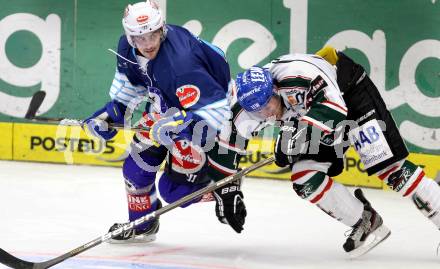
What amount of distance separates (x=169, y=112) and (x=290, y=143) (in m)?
0.66

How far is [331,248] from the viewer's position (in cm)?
446

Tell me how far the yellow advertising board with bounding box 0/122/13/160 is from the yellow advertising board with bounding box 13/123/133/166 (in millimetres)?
41

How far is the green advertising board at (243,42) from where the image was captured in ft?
19.8

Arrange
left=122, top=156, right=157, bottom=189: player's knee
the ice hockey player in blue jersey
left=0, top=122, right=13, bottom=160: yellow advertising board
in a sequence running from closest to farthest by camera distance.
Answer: the ice hockey player in blue jersey → left=122, top=156, right=157, bottom=189: player's knee → left=0, top=122, right=13, bottom=160: yellow advertising board

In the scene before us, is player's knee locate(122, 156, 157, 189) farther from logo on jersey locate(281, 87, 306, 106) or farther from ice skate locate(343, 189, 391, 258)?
ice skate locate(343, 189, 391, 258)

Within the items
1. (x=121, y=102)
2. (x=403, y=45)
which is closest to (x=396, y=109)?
(x=403, y=45)

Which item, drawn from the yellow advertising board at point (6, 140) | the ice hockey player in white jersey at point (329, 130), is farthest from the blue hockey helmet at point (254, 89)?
the yellow advertising board at point (6, 140)

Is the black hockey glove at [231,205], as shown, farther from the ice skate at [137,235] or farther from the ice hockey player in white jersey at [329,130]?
the ice skate at [137,235]

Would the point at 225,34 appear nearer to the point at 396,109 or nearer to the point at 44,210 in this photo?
the point at 396,109

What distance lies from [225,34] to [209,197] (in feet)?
7.59

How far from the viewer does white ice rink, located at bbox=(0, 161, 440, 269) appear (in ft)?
13.6

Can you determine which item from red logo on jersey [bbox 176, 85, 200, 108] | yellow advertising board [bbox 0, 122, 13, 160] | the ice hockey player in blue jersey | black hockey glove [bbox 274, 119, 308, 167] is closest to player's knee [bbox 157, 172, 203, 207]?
the ice hockey player in blue jersey

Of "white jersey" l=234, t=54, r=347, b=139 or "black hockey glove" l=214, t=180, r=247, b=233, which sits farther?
"black hockey glove" l=214, t=180, r=247, b=233

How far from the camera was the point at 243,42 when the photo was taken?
21.1 feet
